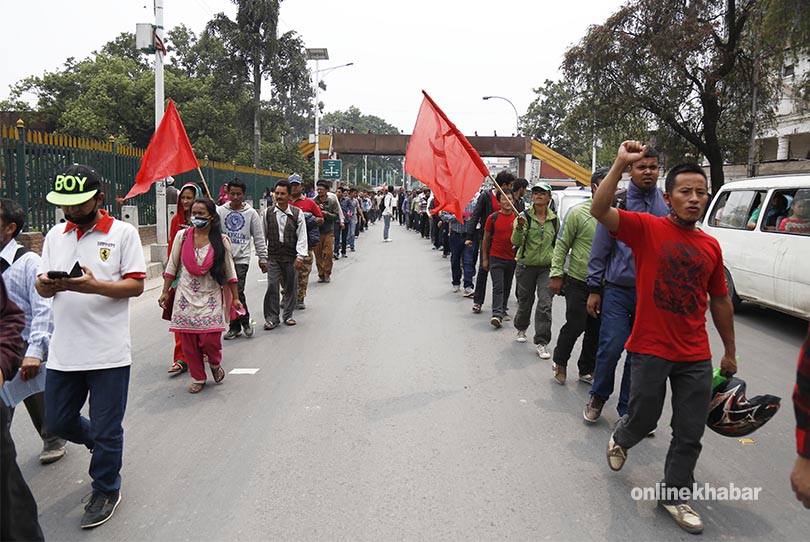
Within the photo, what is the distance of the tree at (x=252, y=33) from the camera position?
112 feet

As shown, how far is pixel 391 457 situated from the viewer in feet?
13.6

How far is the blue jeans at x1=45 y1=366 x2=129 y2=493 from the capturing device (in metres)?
3.34

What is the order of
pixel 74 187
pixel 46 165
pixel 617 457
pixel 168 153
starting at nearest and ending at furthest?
pixel 74 187, pixel 617 457, pixel 168 153, pixel 46 165

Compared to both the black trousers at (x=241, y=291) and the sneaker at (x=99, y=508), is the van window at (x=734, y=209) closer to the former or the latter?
the black trousers at (x=241, y=291)

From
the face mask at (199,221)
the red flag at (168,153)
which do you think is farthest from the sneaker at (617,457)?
the red flag at (168,153)

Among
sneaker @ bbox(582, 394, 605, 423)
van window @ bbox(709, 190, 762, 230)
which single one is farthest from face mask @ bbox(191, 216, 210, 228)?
van window @ bbox(709, 190, 762, 230)

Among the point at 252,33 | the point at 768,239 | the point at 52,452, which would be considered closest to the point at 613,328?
the point at 52,452

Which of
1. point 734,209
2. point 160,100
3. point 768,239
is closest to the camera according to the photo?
point 768,239

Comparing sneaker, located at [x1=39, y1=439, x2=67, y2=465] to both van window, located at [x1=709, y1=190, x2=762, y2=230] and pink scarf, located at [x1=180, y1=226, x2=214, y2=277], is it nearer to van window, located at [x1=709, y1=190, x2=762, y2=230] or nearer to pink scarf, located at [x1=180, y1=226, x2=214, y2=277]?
pink scarf, located at [x1=180, y1=226, x2=214, y2=277]

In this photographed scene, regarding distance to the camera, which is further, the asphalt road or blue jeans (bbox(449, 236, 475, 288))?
blue jeans (bbox(449, 236, 475, 288))

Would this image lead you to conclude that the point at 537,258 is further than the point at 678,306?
Yes

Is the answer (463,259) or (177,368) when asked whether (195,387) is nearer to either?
(177,368)

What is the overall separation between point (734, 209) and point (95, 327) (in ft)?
29.1

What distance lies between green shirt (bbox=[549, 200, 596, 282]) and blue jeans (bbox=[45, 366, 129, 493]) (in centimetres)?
359
